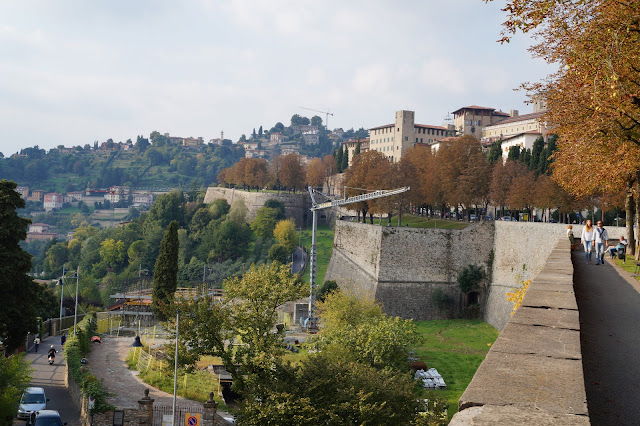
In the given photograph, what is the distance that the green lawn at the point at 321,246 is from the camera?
6397 centimetres

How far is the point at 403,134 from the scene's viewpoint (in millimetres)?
98688

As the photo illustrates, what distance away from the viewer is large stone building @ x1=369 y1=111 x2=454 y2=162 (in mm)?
98812

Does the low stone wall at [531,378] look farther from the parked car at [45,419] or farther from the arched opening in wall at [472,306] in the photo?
the arched opening in wall at [472,306]

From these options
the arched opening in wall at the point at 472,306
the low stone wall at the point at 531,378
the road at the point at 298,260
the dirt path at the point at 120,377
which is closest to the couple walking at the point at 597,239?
the low stone wall at the point at 531,378

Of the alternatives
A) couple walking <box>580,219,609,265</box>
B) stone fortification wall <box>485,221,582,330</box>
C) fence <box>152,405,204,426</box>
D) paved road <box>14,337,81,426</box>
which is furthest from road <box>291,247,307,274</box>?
couple walking <box>580,219,609,265</box>

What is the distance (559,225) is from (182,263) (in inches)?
2328

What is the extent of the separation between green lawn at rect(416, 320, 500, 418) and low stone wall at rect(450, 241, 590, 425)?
19.5 metres

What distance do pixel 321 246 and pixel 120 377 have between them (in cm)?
4917

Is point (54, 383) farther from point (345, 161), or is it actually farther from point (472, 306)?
point (345, 161)

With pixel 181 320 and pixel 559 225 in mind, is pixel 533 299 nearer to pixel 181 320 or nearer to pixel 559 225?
pixel 181 320

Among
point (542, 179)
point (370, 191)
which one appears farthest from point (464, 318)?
point (370, 191)

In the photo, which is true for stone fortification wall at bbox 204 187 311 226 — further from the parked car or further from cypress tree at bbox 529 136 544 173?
the parked car

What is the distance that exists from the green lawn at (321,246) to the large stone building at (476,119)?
32.7 m

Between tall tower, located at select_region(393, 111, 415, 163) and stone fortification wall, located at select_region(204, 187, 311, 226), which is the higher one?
tall tower, located at select_region(393, 111, 415, 163)
